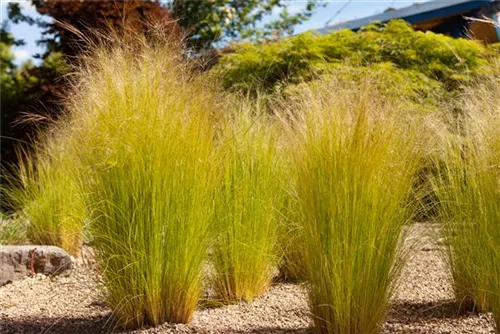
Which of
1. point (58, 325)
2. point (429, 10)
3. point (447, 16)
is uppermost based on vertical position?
point (429, 10)

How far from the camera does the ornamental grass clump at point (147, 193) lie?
11.6ft

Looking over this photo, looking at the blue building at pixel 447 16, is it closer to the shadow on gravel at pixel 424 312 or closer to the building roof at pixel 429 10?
the building roof at pixel 429 10

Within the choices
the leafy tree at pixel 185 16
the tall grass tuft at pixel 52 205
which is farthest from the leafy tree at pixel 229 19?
the tall grass tuft at pixel 52 205

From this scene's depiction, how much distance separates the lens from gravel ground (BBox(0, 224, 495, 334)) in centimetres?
371

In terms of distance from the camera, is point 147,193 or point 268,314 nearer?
point 147,193

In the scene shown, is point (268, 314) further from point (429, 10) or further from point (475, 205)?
point (429, 10)

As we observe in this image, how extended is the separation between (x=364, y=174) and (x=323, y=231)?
0.32 metres

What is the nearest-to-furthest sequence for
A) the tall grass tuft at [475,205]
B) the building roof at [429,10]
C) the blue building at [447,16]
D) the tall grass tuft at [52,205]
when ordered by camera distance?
the tall grass tuft at [475,205]
the tall grass tuft at [52,205]
the blue building at [447,16]
the building roof at [429,10]

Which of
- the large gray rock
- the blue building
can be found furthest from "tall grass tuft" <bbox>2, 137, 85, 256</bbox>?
the blue building

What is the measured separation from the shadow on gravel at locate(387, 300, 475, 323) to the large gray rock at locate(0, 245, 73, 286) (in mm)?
3018

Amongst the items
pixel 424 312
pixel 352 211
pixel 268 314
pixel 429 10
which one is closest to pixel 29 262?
pixel 268 314

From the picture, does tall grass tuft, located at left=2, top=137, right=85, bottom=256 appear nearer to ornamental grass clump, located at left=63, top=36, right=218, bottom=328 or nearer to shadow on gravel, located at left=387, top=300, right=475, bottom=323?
ornamental grass clump, located at left=63, top=36, right=218, bottom=328

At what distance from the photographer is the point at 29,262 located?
19.7 feet

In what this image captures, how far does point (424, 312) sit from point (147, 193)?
5.71 ft
